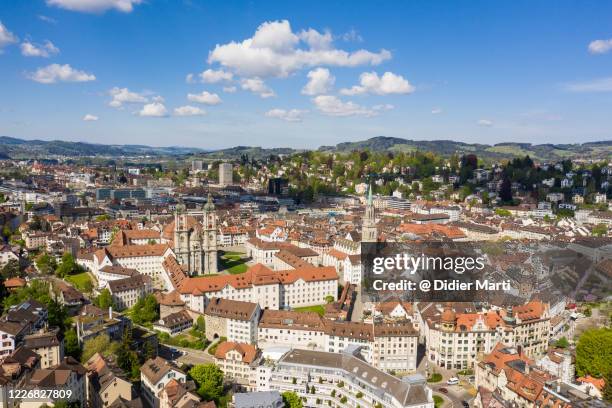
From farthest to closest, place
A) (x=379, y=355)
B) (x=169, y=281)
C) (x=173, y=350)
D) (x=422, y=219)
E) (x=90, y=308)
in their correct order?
(x=422, y=219), (x=169, y=281), (x=90, y=308), (x=173, y=350), (x=379, y=355)

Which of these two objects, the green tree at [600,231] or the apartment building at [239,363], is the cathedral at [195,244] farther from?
the green tree at [600,231]

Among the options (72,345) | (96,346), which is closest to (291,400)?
(96,346)

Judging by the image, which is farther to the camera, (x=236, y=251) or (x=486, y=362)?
(x=236, y=251)

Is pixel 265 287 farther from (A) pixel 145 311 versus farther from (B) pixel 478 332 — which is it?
(B) pixel 478 332

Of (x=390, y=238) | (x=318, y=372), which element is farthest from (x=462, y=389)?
(x=390, y=238)

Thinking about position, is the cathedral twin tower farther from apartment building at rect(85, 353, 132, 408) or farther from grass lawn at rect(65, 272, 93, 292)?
apartment building at rect(85, 353, 132, 408)

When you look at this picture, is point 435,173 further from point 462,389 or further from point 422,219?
point 462,389

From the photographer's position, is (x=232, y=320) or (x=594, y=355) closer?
(x=594, y=355)

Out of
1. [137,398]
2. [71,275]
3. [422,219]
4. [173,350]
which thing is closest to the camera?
[137,398]
